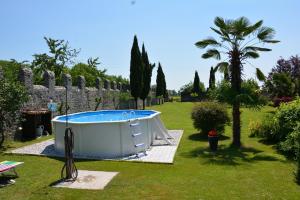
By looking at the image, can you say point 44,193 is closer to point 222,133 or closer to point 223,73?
point 223,73

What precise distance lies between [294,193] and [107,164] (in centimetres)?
476

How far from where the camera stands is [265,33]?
11414mm

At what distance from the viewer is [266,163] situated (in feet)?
29.5

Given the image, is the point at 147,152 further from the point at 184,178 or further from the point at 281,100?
the point at 281,100

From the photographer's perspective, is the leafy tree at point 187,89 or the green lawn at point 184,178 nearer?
the green lawn at point 184,178

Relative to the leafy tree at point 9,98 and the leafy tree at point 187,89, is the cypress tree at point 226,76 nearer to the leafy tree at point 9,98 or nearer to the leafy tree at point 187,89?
the leafy tree at point 9,98

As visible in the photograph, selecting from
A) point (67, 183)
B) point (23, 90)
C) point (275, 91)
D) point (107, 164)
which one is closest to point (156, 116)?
point (107, 164)

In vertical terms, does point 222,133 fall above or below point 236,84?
below

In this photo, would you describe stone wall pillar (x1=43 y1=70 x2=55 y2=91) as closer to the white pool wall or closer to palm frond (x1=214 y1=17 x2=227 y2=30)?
the white pool wall

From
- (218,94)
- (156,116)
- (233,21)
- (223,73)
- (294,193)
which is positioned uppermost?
(233,21)

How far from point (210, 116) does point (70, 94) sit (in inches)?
352

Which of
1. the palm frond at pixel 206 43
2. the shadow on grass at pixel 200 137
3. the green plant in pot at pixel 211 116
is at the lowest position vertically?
the shadow on grass at pixel 200 137

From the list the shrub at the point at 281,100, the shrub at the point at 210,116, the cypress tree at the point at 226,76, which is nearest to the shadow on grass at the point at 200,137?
the shrub at the point at 210,116

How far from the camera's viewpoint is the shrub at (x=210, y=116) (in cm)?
1325
